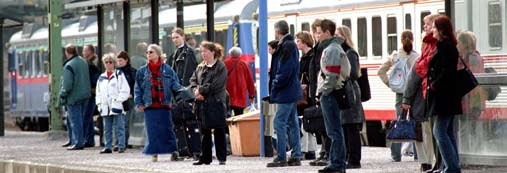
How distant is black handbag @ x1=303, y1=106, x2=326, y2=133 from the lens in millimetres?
19922

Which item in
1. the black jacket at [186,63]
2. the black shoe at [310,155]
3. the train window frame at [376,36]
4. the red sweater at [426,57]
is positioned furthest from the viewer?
the train window frame at [376,36]

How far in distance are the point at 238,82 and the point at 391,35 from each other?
8019 millimetres

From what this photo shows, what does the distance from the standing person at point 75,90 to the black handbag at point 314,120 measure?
8319 mm

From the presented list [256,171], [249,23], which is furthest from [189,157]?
[249,23]

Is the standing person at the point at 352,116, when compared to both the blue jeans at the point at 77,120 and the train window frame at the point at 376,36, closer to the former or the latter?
the blue jeans at the point at 77,120

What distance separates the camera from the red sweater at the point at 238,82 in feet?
78.7

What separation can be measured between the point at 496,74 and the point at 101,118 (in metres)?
11.8

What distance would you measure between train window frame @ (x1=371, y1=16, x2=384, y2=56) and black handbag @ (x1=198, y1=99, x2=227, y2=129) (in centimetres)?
1124

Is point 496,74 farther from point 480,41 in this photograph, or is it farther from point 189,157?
point 189,157

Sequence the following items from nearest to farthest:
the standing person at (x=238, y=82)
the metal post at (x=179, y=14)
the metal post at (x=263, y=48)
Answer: the metal post at (x=263, y=48)
the standing person at (x=238, y=82)
the metal post at (x=179, y=14)

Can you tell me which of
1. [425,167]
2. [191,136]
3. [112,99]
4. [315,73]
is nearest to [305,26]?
[112,99]

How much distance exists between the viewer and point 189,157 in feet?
75.3

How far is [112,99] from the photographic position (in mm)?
25391

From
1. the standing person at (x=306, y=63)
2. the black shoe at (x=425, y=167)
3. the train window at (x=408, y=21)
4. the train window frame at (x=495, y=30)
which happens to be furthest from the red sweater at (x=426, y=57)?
the train window at (x=408, y=21)
